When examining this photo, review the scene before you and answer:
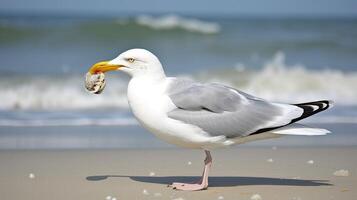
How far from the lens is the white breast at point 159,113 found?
6086 mm

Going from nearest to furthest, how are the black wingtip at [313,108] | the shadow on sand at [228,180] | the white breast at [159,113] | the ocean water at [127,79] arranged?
the white breast at [159,113] < the black wingtip at [313,108] < the shadow on sand at [228,180] < the ocean water at [127,79]

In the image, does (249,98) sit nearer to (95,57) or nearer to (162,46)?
(95,57)

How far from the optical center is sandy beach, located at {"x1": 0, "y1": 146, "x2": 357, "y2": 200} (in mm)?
6117

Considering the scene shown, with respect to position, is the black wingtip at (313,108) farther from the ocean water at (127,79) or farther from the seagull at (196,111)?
the ocean water at (127,79)

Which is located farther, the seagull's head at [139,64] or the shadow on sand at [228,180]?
the shadow on sand at [228,180]

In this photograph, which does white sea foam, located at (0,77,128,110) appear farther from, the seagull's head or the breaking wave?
the seagull's head

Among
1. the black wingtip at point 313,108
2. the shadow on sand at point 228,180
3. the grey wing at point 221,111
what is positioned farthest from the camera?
the shadow on sand at point 228,180

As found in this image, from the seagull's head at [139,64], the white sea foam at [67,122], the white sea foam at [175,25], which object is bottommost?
the white sea foam at [67,122]

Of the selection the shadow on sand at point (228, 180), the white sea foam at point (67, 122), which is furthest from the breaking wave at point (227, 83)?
the shadow on sand at point (228, 180)

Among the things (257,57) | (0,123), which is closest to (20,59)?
(257,57)

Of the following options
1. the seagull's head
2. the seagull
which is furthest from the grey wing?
the seagull's head

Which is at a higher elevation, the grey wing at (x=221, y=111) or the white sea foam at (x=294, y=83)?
the white sea foam at (x=294, y=83)

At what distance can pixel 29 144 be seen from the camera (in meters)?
8.88

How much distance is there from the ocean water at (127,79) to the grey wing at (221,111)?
112 inches
